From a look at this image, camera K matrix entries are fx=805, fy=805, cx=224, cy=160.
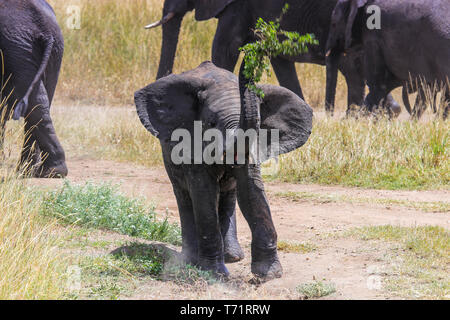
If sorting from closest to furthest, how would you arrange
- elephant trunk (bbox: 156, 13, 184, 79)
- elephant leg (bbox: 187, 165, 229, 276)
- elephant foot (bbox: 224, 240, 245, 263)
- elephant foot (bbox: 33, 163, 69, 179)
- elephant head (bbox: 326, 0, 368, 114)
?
elephant leg (bbox: 187, 165, 229, 276), elephant foot (bbox: 224, 240, 245, 263), elephant foot (bbox: 33, 163, 69, 179), elephant trunk (bbox: 156, 13, 184, 79), elephant head (bbox: 326, 0, 368, 114)

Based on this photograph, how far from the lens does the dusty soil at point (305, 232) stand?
182 inches

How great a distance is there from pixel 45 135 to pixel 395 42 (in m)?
4.39

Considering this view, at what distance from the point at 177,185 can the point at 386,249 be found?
1493 mm

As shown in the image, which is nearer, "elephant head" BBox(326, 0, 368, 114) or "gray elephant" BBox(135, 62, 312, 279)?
"gray elephant" BBox(135, 62, 312, 279)

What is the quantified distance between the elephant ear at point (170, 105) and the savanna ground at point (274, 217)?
2.80 ft

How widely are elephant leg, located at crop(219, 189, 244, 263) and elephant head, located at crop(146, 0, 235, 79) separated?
459 centimetres

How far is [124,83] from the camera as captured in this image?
14023mm

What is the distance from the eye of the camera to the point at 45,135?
7.75 m

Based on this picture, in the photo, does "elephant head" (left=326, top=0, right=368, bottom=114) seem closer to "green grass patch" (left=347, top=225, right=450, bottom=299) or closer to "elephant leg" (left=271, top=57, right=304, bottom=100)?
"elephant leg" (left=271, top=57, right=304, bottom=100)

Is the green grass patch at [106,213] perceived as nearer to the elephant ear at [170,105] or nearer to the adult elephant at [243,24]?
the elephant ear at [170,105]

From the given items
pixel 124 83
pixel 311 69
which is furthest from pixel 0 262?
pixel 311 69

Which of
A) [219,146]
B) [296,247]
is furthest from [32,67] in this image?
[219,146]

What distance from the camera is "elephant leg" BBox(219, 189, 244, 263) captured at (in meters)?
5.28

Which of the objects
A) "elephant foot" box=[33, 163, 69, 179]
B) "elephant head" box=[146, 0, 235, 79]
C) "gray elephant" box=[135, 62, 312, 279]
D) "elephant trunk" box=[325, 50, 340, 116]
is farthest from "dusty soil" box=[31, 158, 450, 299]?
"elephant trunk" box=[325, 50, 340, 116]
